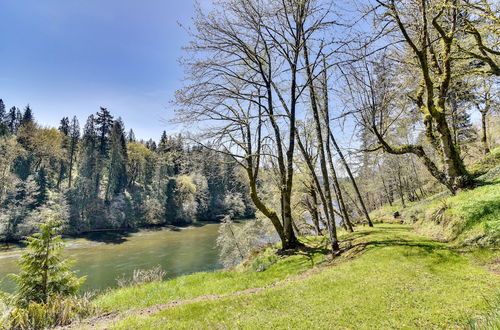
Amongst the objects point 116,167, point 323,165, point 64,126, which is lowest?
point 323,165

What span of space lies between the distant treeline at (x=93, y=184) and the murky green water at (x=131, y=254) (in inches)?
231

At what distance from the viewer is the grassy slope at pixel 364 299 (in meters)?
4.36

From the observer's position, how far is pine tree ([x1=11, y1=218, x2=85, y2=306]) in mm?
10359

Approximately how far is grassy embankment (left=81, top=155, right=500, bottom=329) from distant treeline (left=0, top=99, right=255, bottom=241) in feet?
107

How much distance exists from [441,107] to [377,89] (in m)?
2.79

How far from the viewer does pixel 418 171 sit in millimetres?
35281

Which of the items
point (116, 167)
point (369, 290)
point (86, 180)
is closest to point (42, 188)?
point (86, 180)

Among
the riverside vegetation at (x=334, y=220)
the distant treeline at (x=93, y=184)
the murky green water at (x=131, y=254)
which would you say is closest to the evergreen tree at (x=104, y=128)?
the distant treeline at (x=93, y=184)

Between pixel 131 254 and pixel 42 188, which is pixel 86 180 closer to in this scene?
pixel 42 188

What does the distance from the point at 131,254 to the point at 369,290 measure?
124 ft

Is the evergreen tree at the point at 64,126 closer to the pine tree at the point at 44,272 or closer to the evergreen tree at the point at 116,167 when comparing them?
the evergreen tree at the point at 116,167

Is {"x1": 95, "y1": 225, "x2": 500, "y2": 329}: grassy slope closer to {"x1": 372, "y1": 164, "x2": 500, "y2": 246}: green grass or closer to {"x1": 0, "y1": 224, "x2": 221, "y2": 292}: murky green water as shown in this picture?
{"x1": 372, "y1": 164, "x2": 500, "y2": 246}: green grass

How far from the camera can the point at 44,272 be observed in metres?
10.6

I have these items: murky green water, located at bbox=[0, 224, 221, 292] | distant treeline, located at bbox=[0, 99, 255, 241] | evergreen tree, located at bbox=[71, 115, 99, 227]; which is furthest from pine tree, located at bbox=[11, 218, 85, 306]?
evergreen tree, located at bbox=[71, 115, 99, 227]
